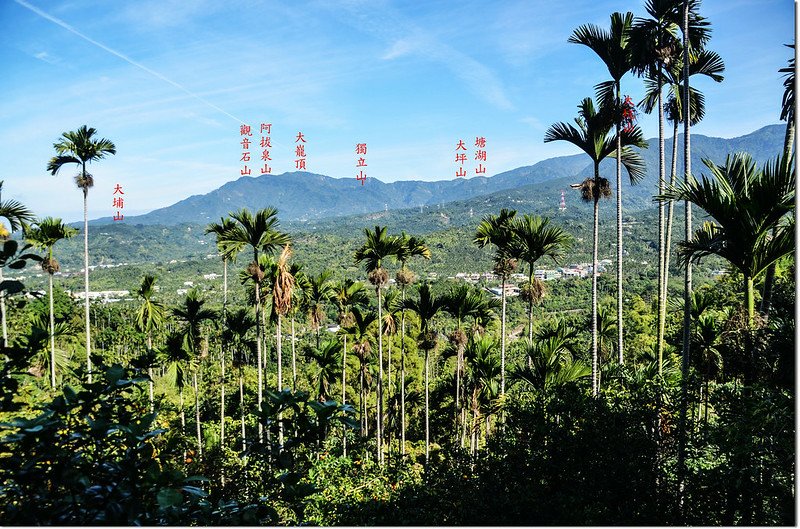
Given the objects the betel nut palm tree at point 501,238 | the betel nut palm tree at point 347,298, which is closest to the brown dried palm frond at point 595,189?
the betel nut palm tree at point 501,238

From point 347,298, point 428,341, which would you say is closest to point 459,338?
point 428,341

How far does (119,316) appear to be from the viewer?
49.6 m

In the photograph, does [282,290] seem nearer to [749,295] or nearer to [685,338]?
[685,338]

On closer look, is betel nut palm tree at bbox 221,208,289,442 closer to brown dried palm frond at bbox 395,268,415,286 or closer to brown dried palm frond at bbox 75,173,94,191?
brown dried palm frond at bbox 395,268,415,286

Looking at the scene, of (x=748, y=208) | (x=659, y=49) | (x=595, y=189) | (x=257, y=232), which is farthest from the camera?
(x=257, y=232)

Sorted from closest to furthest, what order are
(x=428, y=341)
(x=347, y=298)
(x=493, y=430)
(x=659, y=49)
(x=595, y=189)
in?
(x=493, y=430), (x=659, y=49), (x=595, y=189), (x=428, y=341), (x=347, y=298)

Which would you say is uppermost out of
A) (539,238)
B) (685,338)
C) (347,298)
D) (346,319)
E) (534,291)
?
(539,238)

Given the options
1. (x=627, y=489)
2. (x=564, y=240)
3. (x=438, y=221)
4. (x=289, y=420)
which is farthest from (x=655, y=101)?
(x=438, y=221)

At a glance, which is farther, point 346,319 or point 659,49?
point 346,319

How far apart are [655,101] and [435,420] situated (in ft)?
50.0

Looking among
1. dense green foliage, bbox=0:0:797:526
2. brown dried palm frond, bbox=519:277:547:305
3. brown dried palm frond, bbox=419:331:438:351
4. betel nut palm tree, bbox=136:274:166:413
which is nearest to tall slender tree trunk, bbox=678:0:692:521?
dense green foliage, bbox=0:0:797:526

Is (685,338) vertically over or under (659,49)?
under

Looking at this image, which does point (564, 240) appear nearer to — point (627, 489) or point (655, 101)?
point (655, 101)

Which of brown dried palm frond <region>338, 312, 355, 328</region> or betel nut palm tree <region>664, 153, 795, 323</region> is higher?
betel nut palm tree <region>664, 153, 795, 323</region>
